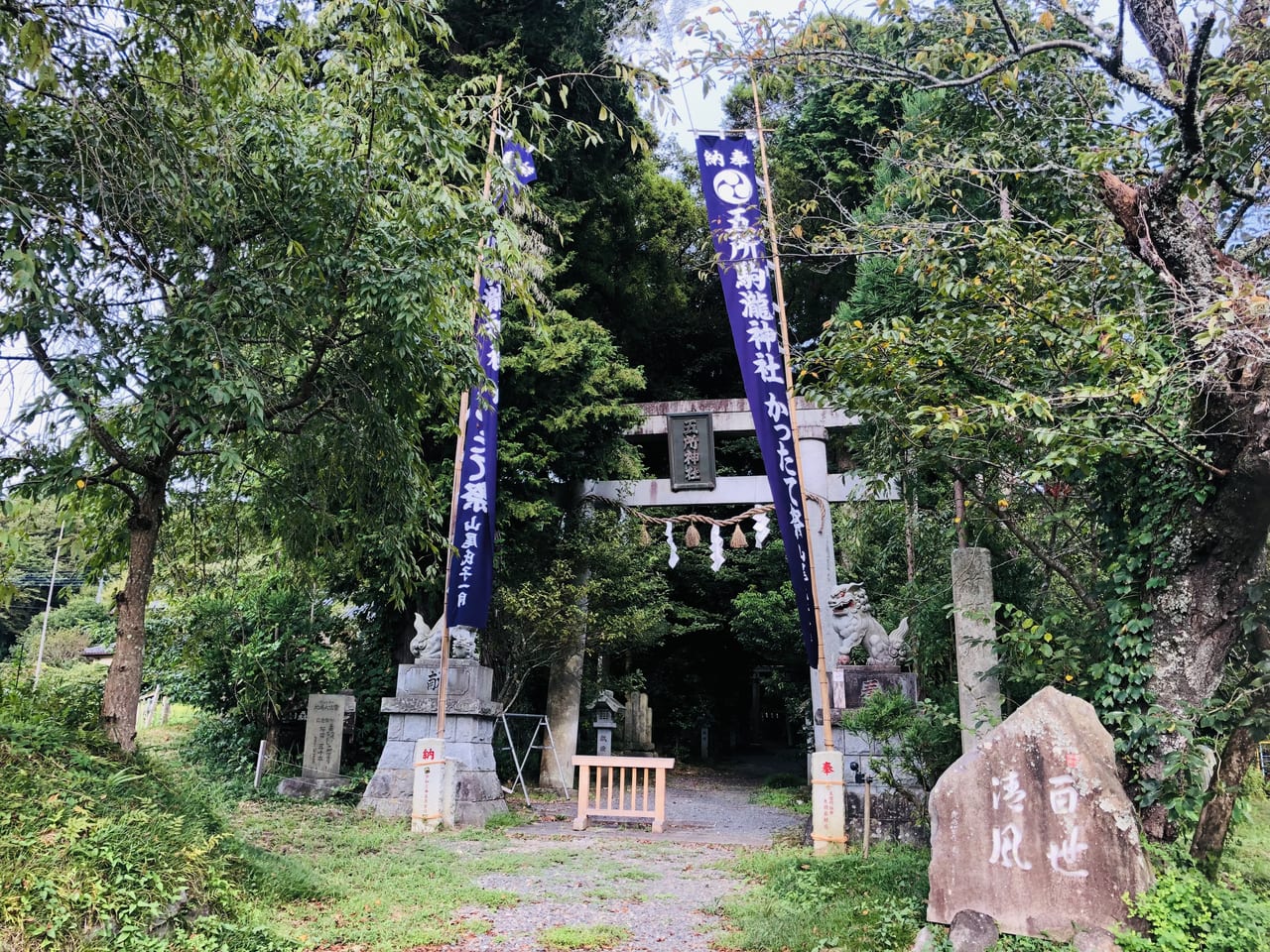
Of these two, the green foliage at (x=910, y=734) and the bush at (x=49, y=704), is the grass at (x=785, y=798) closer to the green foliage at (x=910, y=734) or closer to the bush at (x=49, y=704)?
the green foliage at (x=910, y=734)

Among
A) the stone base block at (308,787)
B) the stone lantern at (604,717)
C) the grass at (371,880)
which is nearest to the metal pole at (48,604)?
the grass at (371,880)

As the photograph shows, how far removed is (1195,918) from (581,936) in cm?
296

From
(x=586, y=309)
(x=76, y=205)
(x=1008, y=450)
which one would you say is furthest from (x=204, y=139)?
(x=586, y=309)

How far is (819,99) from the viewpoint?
16.7 meters

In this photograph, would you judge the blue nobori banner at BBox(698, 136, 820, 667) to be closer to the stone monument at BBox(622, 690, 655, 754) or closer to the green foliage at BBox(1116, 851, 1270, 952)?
the green foliage at BBox(1116, 851, 1270, 952)

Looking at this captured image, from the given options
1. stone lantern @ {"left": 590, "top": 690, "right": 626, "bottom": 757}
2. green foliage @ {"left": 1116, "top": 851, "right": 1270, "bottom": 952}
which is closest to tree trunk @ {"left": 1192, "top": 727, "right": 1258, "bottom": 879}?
green foliage @ {"left": 1116, "top": 851, "right": 1270, "bottom": 952}

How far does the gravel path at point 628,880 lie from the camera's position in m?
4.86

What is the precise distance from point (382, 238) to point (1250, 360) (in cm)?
475

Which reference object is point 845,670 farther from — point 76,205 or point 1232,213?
point 76,205

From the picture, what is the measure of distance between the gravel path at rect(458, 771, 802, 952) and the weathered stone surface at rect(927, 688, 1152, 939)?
146 cm

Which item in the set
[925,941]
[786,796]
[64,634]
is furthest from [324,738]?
[64,634]

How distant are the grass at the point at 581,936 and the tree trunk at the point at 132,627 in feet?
8.91

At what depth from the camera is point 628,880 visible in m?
6.32

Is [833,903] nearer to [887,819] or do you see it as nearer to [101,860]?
[887,819]
